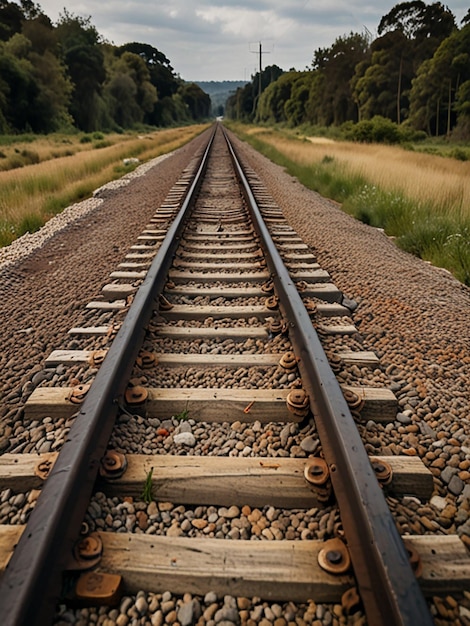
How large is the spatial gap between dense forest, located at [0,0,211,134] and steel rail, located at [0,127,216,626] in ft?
124

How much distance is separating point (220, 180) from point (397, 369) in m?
8.39

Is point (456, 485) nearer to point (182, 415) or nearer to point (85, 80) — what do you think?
point (182, 415)

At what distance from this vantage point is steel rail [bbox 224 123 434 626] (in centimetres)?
115

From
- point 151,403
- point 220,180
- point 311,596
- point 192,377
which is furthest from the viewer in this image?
point 220,180

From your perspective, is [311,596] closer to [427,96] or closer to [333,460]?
[333,460]

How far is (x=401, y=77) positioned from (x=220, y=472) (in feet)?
Answer: 161

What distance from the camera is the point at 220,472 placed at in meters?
Answer: 1.79

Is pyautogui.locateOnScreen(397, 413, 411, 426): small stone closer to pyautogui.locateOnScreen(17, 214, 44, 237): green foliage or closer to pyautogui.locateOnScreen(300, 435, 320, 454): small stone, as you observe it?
pyautogui.locateOnScreen(300, 435, 320, 454): small stone

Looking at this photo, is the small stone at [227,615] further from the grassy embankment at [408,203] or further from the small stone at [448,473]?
the grassy embankment at [408,203]

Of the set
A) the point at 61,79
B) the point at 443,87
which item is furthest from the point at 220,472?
the point at 61,79

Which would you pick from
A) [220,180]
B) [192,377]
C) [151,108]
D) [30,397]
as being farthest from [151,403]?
[151,108]

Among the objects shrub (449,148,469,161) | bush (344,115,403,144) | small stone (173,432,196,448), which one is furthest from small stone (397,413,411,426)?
bush (344,115,403,144)

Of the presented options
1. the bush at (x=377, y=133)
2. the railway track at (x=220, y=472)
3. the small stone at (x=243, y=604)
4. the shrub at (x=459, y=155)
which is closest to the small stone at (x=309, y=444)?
the railway track at (x=220, y=472)

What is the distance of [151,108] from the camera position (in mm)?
68750
